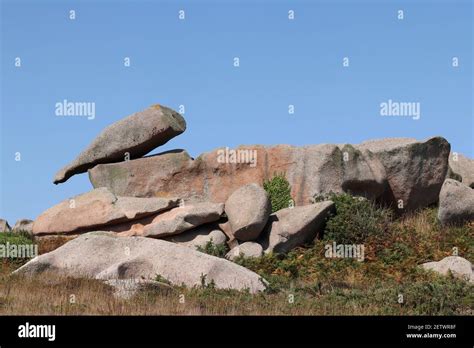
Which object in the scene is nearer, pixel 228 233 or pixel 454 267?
pixel 454 267

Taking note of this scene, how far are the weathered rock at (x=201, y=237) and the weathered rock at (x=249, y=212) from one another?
55 centimetres

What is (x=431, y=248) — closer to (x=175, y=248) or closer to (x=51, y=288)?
(x=175, y=248)

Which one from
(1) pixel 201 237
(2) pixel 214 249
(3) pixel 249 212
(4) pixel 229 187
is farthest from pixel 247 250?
(4) pixel 229 187

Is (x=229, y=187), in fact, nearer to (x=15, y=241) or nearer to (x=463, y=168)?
(x=15, y=241)

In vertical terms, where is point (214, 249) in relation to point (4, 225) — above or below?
below

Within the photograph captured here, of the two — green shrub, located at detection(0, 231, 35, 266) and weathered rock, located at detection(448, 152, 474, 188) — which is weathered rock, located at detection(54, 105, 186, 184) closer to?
green shrub, located at detection(0, 231, 35, 266)

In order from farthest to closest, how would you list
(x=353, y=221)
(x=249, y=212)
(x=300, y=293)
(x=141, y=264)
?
1. (x=353, y=221)
2. (x=249, y=212)
3. (x=141, y=264)
4. (x=300, y=293)

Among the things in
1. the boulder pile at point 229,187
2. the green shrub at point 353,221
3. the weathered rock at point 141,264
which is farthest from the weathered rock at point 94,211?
the weathered rock at point 141,264

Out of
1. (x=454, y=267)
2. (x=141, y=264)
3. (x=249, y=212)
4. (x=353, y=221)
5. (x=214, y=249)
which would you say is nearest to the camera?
(x=141, y=264)

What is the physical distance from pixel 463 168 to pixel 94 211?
17047 mm

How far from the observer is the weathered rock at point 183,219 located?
2527 centimetres

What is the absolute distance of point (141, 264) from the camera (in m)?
18.8

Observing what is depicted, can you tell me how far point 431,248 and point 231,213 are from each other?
6.43 metres

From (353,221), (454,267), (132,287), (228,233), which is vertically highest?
(353,221)
